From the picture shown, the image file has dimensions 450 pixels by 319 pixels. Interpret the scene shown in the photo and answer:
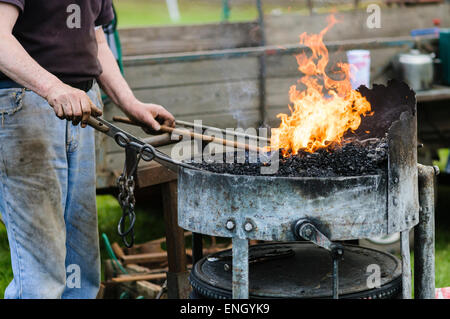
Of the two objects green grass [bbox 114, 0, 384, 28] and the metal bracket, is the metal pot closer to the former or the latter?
the metal bracket

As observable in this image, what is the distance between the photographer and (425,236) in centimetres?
292

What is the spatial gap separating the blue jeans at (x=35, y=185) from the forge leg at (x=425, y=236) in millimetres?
1642

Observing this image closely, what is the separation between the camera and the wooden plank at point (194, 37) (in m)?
6.91

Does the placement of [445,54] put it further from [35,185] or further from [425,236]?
[35,185]

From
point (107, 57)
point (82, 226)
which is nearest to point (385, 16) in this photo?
point (107, 57)

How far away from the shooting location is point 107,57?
3598 millimetres

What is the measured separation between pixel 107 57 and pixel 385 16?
15.4ft

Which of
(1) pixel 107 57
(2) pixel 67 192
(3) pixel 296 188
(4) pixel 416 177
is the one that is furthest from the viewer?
(1) pixel 107 57

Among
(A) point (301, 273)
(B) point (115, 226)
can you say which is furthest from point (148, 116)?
(B) point (115, 226)

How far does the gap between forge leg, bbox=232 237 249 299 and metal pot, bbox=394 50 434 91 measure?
128 inches

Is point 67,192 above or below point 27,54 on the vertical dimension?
below

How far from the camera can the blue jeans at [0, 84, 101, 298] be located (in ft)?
9.80
